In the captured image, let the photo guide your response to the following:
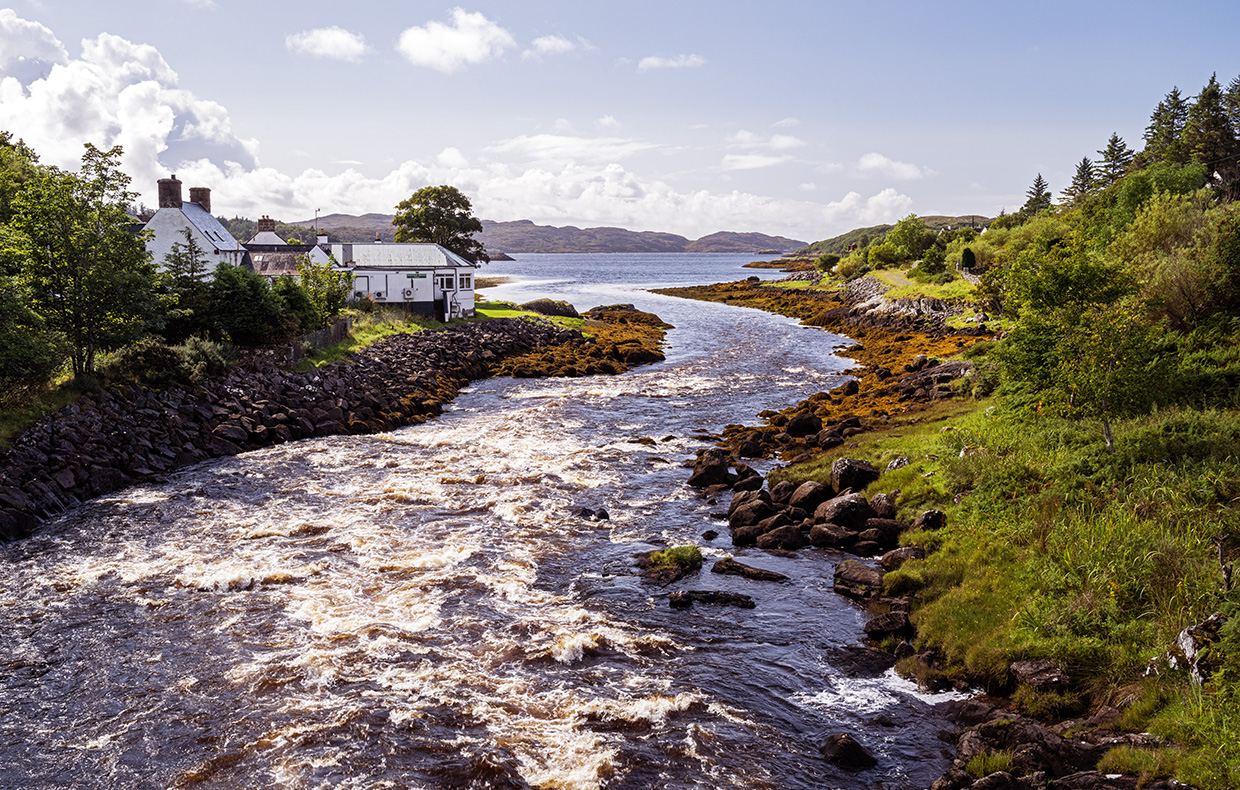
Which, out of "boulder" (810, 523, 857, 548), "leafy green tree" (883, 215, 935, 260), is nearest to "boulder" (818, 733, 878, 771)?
"boulder" (810, 523, 857, 548)

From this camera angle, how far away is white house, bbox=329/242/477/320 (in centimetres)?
6644

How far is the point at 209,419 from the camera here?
32.1 m

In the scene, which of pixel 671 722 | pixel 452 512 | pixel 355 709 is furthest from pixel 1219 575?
pixel 452 512

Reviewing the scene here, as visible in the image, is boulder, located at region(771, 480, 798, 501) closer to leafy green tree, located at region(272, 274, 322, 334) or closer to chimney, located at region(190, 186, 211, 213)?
leafy green tree, located at region(272, 274, 322, 334)

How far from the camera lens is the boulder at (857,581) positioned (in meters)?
18.1

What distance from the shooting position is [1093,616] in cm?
1384

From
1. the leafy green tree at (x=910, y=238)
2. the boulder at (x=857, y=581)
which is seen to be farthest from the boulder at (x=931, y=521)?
the leafy green tree at (x=910, y=238)

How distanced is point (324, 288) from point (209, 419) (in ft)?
69.2

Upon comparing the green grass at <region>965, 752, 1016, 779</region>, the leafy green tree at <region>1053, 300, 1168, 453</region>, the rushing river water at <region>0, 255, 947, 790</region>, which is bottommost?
the rushing river water at <region>0, 255, 947, 790</region>

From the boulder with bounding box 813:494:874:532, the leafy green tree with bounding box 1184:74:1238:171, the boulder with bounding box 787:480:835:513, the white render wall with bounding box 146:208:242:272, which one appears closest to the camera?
the boulder with bounding box 813:494:874:532

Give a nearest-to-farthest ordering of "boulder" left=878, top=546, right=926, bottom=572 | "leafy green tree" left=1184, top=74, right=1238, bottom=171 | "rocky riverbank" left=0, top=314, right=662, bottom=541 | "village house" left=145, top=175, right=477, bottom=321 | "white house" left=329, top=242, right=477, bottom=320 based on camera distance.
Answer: "boulder" left=878, top=546, right=926, bottom=572
"rocky riverbank" left=0, top=314, right=662, bottom=541
"village house" left=145, top=175, right=477, bottom=321
"white house" left=329, top=242, right=477, bottom=320
"leafy green tree" left=1184, top=74, right=1238, bottom=171

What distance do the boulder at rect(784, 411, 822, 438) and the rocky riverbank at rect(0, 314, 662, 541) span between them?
751 inches

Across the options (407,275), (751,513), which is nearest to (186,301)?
(407,275)

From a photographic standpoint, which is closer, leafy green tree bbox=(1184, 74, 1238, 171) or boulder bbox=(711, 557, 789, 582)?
boulder bbox=(711, 557, 789, 582)
